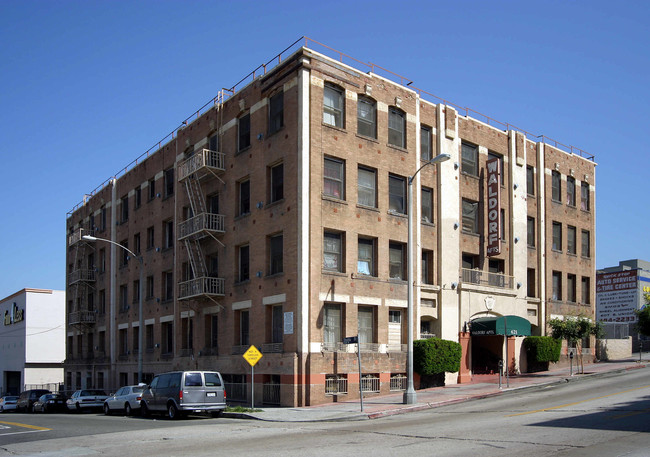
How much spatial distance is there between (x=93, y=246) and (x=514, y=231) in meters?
34.8

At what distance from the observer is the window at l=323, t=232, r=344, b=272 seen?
3078 centimetres

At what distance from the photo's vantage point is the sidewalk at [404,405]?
79.2 ft

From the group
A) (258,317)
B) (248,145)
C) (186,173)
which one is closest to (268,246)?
(258,317)

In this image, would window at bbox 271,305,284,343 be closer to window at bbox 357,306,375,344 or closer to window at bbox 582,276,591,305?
window at bbox 357,306,375,344

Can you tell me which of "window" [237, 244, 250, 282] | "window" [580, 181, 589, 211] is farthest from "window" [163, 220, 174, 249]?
"window" [580, 181, 589, 211]

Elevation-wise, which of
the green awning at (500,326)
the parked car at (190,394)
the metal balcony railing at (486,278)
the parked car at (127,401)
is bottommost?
the parked car at (127,401)

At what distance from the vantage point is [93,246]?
55.9 m

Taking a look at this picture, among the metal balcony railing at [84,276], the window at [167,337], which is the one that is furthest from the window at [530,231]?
the metal balcony railing at [84,276]

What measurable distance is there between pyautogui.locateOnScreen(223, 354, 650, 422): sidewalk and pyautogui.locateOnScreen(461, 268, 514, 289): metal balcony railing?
5.15 metres

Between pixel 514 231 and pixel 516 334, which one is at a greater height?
pixel 514 231

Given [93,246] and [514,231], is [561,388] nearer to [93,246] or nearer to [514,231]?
[514,231]

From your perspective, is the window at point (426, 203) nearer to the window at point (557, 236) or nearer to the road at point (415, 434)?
the road at point (415, 434)

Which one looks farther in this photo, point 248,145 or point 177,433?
point 248,145

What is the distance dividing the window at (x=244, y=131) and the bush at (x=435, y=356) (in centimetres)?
1339
